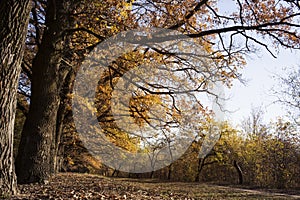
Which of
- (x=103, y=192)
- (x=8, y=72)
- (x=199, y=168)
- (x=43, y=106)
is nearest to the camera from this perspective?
(x=8, y=72)

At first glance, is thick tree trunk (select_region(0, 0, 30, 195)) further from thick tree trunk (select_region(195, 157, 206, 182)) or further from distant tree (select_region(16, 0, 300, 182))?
thick tree trunk (select_region(195, 157, 206, 182))

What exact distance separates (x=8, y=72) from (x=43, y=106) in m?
3.67

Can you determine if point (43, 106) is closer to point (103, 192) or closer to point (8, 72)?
point (103, 192)

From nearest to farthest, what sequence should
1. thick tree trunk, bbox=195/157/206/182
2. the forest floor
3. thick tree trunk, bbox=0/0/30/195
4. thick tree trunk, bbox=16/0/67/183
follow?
1. thick tree trunk, bbox=0/0/30/195
2. the forest floor
3. thick tree trunk, bbox=16/0/67/183
4. thick tree trunk, bbox=195/157/206/182

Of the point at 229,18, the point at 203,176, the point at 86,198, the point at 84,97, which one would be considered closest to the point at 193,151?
the point at 203,176

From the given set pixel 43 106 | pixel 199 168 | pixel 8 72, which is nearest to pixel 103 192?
pixel 8 72

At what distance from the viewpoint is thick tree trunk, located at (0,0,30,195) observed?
4.67 metres

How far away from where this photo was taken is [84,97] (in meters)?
15.4

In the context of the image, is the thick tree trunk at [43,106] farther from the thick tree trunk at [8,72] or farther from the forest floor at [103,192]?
the thick tree trunk at [8,72]

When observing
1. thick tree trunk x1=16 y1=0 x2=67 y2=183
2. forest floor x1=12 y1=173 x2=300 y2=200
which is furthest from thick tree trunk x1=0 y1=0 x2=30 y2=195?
Result: thick tree trunk x1=16 y1=0 x2=67 y2=183

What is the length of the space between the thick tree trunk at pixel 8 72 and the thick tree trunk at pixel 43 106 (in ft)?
10.4

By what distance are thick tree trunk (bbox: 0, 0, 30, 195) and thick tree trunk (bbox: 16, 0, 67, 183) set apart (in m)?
3.18

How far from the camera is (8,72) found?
15.6 feet

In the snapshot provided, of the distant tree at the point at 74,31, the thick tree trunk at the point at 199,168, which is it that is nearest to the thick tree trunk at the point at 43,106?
the distant tree at the point at 74,31
